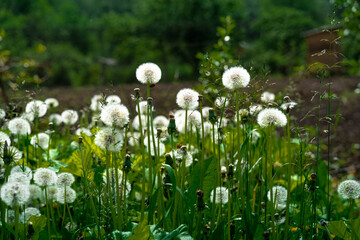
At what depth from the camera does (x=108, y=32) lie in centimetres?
2222

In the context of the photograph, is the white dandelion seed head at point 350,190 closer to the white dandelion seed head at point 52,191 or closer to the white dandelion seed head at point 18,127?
the white dandelion seed head at point 52,191

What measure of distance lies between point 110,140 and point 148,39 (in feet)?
69.1

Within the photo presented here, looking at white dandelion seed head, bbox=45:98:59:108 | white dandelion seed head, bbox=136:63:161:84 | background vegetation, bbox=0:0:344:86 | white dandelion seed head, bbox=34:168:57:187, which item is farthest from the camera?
background vegetation, bbox=0:0:344:86

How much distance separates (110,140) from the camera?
1.20 m

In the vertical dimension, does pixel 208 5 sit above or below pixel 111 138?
above

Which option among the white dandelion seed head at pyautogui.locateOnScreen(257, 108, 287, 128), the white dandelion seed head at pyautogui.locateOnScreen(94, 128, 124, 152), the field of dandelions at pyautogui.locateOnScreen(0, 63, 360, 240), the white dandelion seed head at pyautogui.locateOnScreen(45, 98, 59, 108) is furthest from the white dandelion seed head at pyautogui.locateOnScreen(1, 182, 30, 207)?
the white dandelion seed head at pyautogui.locateOnScreen(45, 98, 59, 108)

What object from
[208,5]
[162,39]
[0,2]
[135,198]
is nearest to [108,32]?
[162,39]

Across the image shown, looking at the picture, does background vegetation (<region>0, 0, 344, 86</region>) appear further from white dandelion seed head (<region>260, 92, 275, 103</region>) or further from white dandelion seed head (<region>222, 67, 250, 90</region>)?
white dandelion seed head (<region>222, 67, 250, 90</region>)

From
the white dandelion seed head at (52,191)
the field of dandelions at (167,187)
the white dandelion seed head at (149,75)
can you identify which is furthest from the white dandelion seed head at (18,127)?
the white dandelion seed head at (149,75)

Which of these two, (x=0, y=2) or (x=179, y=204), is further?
(x=0, y=2)

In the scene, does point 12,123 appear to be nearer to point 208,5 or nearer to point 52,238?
point 52,238

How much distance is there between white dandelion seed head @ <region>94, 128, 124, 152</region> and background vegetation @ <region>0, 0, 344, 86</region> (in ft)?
33.4

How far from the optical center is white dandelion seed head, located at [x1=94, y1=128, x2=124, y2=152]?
1.20 meters

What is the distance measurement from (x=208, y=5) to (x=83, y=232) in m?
30.9
